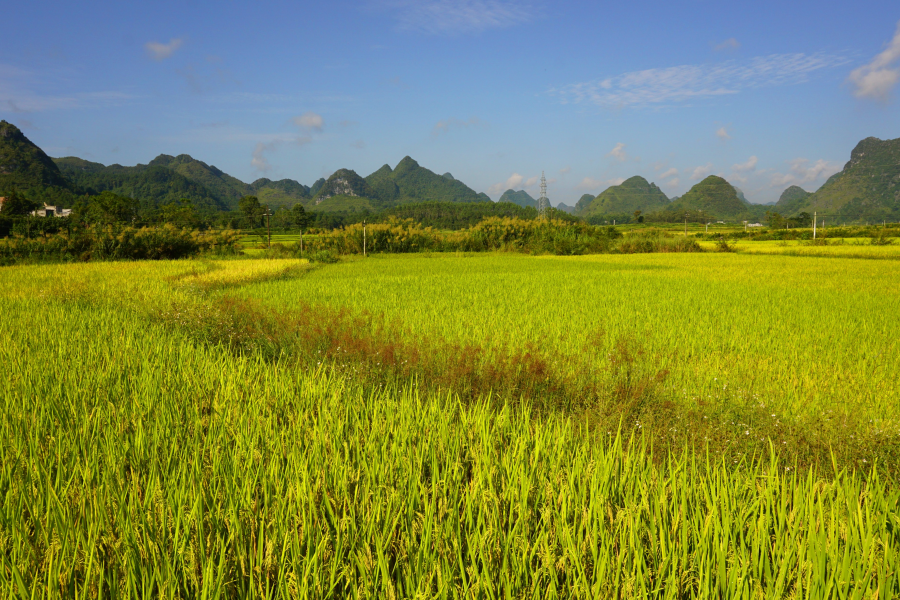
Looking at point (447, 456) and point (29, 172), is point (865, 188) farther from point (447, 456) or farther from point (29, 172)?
point (29, 172)

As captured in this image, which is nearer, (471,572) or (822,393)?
(471,572)

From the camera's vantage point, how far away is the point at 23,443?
210 cm

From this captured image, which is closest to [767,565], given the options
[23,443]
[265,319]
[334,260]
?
[23,443]

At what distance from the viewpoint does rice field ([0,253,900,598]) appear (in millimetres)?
1316

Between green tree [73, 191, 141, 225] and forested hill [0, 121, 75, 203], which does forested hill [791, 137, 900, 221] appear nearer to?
green tree [73, 191, 141, 225]

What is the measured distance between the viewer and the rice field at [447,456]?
132 cm

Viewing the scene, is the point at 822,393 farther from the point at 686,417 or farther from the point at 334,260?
the point at 334,260

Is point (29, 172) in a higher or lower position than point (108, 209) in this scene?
higher

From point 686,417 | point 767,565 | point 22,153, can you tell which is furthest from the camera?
point 22,153

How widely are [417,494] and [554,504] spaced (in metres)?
0.51

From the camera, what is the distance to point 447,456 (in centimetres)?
197

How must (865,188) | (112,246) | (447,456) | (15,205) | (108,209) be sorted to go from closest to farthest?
(447,456), (112,246), (15,205), (108,209), (865,188)

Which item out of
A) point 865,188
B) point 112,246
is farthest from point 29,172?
point 865,188

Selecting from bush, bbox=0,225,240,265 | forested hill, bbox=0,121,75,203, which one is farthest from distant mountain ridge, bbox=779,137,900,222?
forested hill, bbox=0,121,75,203
